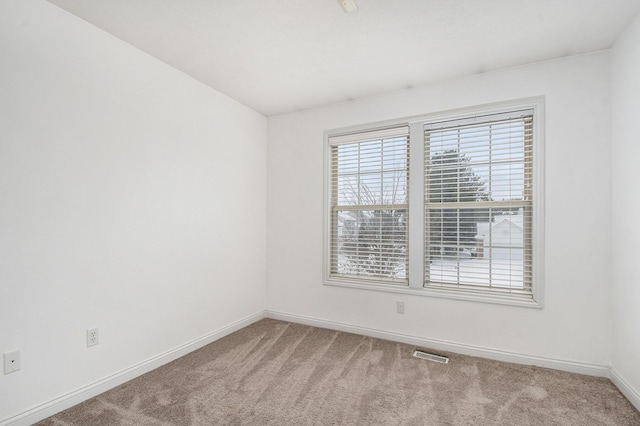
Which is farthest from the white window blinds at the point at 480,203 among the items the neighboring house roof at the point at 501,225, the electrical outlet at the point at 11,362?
the electrical outlet at the point at 11,362

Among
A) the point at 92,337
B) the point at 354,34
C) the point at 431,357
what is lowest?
the point at 431,357

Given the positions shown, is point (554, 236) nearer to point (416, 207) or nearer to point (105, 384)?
point (416, 207)

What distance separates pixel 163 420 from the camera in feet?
6.24

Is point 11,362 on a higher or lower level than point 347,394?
higher

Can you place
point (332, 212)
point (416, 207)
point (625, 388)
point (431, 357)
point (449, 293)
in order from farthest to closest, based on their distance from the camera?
point (332, 212)
point (416, 207)
point (449, 293)
point (431, 357)
point (625, 388)

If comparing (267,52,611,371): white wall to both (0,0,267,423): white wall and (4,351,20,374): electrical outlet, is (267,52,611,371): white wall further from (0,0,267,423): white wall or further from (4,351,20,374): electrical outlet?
(4,351,20,374): electrical outlet

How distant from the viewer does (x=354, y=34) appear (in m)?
2.27

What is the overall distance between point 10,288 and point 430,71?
11.1 ft

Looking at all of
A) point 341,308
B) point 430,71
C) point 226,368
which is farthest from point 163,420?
point 430,71

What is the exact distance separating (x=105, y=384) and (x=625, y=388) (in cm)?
361

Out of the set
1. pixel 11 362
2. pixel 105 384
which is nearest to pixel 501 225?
pixel 105 384

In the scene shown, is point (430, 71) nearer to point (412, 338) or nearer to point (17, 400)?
point (412, 338)

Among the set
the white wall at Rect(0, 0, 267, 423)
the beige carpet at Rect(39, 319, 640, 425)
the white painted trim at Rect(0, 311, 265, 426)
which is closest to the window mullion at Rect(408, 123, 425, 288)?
the beige carpet at Rect(39, 319, 640, 425)

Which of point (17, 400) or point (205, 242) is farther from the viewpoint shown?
point (205, 242)
